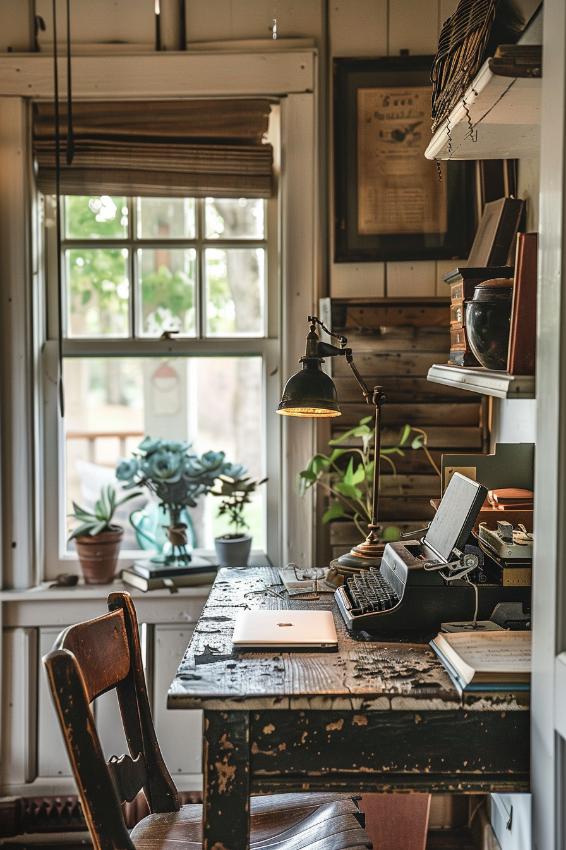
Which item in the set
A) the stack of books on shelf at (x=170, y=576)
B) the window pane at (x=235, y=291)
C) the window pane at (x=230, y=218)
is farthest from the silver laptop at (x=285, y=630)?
the window pane at (x=230, y=218)

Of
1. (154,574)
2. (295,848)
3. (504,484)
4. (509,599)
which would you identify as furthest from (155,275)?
(295,848)

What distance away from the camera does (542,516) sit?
1.62 meters

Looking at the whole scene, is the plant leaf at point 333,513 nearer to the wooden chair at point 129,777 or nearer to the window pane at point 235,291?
Result: the window pane at point 235,291

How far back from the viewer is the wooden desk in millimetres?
1629

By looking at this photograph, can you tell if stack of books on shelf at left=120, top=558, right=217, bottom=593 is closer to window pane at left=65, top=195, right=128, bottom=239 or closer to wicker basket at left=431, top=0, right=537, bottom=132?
window pane at left=65, top=195, right=128, bottom=239

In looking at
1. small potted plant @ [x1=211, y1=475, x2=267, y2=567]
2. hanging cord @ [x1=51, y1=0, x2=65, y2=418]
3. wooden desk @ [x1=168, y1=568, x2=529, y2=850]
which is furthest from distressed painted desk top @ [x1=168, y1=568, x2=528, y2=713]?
hanging cord @ [x1=51, y1=0, x2=65, y2=418]

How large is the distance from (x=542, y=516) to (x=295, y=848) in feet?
2.66

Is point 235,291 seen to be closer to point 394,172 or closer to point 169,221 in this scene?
point 169,221

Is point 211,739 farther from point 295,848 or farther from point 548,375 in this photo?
point 548,375

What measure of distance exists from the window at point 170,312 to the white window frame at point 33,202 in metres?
0.14

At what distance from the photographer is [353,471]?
2.87m

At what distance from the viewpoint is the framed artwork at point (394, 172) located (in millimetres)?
2920

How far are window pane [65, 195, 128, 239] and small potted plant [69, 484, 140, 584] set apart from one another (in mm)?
883

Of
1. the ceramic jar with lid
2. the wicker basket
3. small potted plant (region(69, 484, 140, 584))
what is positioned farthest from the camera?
small potted plant (region(69, 484, 140, 584))
